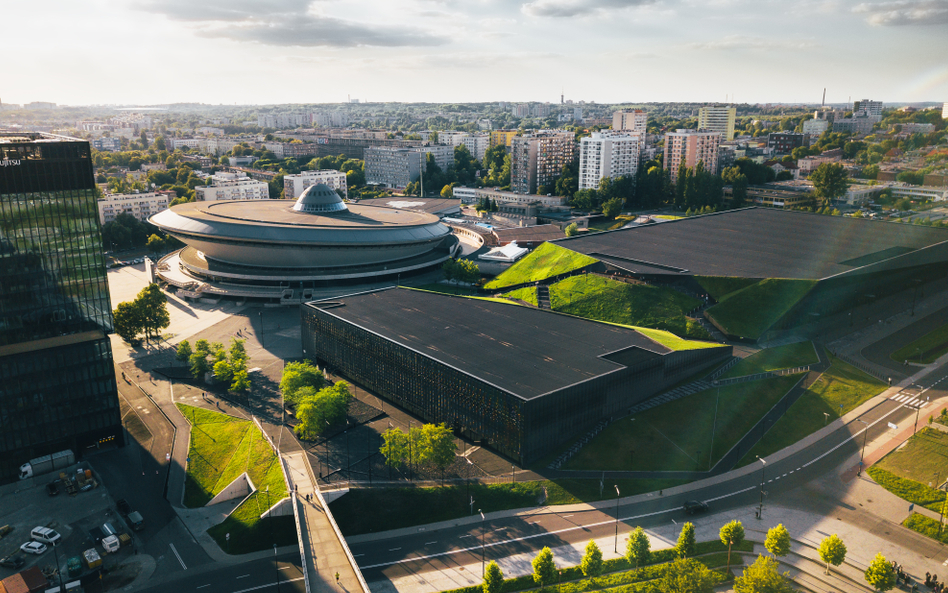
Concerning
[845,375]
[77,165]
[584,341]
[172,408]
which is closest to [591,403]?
[584,341]

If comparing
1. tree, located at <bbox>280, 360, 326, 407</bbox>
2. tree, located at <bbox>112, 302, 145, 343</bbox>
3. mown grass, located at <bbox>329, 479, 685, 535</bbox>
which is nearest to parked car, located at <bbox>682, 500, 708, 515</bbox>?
mown grass, located at <bbox>329, 479, 685, 535</bbox>

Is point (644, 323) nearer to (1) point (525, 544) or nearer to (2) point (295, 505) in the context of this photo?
(1) point (525, 544)

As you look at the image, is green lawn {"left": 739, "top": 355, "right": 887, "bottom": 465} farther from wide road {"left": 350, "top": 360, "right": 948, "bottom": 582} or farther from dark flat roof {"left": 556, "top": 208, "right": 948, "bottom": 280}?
dark flat roof {"left": 556, "top": 208, "right": 948, "bottom": 280}

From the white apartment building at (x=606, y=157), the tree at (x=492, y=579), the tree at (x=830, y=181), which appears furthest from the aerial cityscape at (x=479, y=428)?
the white apartment building at (x=606, y=157)

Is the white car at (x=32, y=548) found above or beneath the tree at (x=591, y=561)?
beneath

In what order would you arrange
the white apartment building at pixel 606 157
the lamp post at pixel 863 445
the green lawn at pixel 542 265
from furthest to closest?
the white apartment building at pixel 606 157 < the green lawn at pixel 542 265 < the lamp post at pixel 863 445

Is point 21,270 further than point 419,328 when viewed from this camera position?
No

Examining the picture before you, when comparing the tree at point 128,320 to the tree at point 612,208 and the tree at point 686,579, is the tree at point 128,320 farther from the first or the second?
the tree at point 612,208

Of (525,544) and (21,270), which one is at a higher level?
(21,270)
